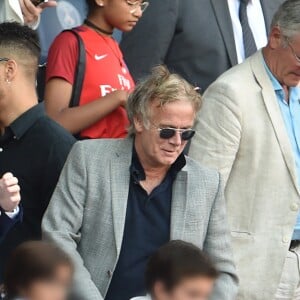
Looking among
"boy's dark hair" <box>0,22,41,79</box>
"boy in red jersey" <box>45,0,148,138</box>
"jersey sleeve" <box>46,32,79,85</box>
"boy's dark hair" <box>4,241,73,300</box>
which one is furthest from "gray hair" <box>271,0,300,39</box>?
"boy's dark hair" <box>4,241,73,300</box>

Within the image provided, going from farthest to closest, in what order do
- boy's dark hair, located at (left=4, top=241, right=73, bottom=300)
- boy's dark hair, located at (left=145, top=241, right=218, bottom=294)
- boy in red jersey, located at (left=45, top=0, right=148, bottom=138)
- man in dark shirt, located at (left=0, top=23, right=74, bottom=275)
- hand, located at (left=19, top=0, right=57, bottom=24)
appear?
hand, located at (left=19, top=0, right=57, bottom=24) → boy in red jersey, located at (left=45, top=0, right=148, bottom=138) → man in dark shirt, located at (left=0, top=23, right=74, bottom=275) → boy's dark hair, located at (left=145, top=241, right=218, bottom=294) → boy's dark hair, located at (left=4, top=241, right=73, bottom=300)

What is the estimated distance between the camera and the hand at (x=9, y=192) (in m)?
4.98

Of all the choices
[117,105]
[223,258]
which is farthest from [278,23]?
[223,258]

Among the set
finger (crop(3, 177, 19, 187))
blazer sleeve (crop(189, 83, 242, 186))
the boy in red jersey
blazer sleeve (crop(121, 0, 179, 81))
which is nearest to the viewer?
finger (crop(3, 177, 19, 187))

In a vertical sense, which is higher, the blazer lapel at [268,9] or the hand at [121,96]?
the hand at [121,96]

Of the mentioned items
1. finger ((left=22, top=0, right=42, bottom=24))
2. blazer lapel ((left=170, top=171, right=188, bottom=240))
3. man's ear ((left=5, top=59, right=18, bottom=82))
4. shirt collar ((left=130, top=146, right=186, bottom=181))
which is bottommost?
blazer lapel ((left=170, top=171, right=188, bottom=240))

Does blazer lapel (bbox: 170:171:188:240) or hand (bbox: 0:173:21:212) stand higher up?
hand (bbox: 0:173:21:212)

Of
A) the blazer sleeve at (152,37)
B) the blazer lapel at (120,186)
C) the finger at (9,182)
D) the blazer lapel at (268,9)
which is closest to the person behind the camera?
the finger at (9,182)

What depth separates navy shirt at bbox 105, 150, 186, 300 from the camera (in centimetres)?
530

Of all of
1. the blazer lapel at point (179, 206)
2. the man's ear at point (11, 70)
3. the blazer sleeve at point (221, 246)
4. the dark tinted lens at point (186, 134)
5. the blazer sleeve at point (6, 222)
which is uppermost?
the man's ear at point (11, 70)

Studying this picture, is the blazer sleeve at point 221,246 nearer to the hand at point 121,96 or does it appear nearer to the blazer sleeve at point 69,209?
the blazer sleeve at point 69,209

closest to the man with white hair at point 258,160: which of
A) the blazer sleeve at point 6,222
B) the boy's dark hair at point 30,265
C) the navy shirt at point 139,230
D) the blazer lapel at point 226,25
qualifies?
the navy shirt at point 139,230

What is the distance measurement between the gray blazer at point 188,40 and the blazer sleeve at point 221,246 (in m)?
1.55

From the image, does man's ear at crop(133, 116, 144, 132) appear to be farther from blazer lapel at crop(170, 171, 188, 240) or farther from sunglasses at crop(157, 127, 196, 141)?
blazer lapel at crop(170, 171, 188, 240)
